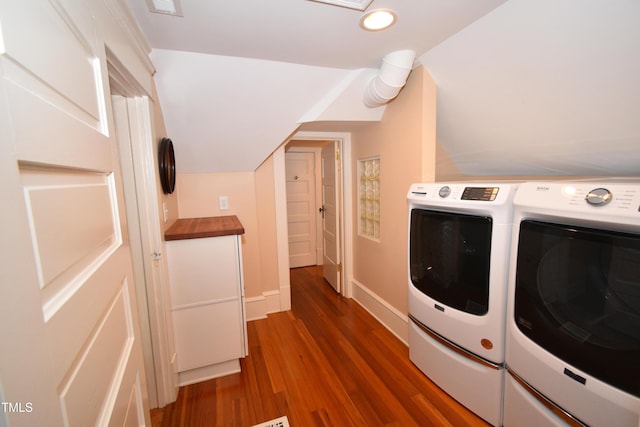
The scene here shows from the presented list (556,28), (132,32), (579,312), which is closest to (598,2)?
(556,28)

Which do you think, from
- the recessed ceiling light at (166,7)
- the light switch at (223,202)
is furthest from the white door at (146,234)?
the light switch at (223,202)

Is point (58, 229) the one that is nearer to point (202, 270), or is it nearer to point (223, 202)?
point (202, 270)

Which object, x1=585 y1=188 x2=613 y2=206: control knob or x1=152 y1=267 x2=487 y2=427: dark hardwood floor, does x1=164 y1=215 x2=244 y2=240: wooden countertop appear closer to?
x1=152 y1=267 x2=487 y2=427: dark hardwood floor

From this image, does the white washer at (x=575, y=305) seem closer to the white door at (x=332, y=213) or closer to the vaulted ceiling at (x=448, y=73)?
the vaulted ceiling at (x=448, y=73)

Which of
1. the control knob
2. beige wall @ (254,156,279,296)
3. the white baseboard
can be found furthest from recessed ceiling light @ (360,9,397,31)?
the white baseboard

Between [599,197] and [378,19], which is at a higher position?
[378,19]

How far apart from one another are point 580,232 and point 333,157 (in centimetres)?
241

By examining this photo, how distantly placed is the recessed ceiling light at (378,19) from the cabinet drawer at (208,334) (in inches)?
75.2

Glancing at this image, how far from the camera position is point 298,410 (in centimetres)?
162

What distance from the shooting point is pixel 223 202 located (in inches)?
98.8

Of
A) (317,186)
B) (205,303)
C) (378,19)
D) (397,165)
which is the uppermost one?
(378,19)

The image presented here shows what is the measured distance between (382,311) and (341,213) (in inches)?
45.5

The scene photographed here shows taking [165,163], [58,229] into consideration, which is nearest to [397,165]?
[165,163]

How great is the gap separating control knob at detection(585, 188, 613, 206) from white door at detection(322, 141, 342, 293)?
7.48 feet
